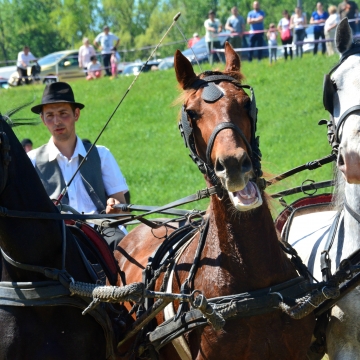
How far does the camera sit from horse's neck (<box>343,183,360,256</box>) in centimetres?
458

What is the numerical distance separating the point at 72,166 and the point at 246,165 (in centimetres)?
243

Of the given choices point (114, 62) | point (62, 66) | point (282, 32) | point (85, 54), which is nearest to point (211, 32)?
point (282, 32)

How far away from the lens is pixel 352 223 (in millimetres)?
4637

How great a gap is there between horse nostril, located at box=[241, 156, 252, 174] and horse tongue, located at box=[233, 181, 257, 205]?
0.14m

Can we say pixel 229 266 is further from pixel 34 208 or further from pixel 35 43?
pixel 35 43

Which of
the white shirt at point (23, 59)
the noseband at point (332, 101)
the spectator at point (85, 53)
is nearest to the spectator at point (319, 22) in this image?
the spectator at point (85, 53)

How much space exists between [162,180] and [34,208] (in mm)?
11850

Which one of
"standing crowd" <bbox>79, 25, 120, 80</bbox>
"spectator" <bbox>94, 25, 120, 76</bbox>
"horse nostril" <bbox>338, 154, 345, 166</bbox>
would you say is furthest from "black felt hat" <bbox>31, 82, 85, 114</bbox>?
"spectator" <bbox>94, 25, 120, 76</bbox>

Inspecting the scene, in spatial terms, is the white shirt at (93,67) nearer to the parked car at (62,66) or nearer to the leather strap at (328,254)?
the parked car at (62,66)

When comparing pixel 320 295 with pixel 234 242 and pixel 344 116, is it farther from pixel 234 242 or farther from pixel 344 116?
pixel 344 116

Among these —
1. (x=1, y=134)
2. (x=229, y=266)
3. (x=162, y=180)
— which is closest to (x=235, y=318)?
(x=229, y=266)

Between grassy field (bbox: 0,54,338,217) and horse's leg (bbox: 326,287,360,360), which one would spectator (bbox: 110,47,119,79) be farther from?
horse's leg (bbox: 326,287,360,360)

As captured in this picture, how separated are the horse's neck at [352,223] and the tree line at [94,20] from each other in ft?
179

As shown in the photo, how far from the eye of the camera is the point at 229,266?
445 centimetres
